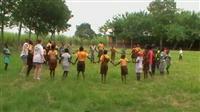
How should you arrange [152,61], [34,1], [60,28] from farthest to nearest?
1. [60,28]
2. [34,1]
3. [152,61]

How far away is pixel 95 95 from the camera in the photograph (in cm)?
1978

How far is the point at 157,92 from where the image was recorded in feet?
70.5

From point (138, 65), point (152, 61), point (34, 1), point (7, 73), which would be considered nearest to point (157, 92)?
point (138, 65)

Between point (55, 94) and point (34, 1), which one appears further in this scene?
point (34, 1)

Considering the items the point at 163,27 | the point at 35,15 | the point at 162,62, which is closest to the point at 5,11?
the point at 35,15

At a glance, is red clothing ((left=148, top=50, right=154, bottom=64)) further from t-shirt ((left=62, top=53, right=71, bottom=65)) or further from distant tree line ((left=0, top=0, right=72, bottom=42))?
distant tree line ((left=0, top=0, right=72, bottom=42))

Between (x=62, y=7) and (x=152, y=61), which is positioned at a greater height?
(x=62, y=7)

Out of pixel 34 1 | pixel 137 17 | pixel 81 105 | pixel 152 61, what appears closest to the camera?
pixel 81 105

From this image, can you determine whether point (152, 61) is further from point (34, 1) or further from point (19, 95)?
point (34, 1)

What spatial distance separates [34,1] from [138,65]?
3313cm

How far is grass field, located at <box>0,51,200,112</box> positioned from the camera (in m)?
17.8

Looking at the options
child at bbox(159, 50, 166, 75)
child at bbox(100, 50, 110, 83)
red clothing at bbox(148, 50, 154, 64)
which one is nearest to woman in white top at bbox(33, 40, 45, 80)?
child at bbox(100, 50, 110, 83)

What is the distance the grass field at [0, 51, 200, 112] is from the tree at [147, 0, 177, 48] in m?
72.5

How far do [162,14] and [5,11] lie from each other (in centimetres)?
5292
